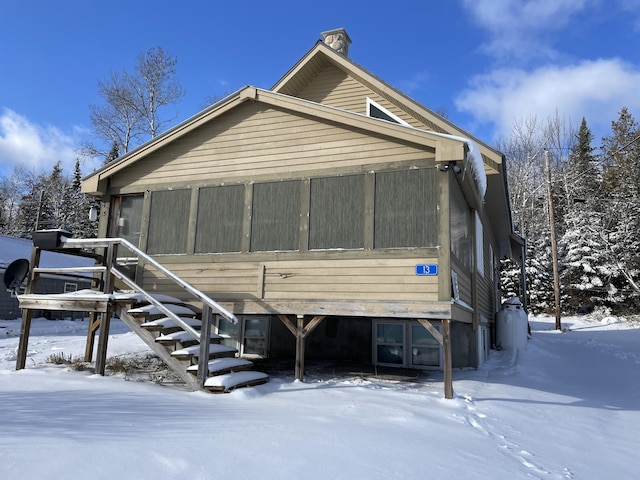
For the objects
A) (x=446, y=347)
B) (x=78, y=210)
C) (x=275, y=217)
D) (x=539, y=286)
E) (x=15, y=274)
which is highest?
(x=78, y=210)

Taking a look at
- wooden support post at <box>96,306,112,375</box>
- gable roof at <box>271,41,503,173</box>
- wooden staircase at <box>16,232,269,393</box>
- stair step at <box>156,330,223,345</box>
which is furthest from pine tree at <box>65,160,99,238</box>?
stair step at <box>156,330,223,345</box>

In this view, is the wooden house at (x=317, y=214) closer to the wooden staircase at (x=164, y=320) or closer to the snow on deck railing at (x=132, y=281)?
the wooden staircase at (x=164, y=320)

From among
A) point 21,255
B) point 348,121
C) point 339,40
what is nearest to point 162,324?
point 348,121

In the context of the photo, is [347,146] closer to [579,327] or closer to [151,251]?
[151,251]

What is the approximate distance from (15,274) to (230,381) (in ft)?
17.9

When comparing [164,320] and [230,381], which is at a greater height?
[164,320]

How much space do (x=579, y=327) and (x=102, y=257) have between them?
23.1 m

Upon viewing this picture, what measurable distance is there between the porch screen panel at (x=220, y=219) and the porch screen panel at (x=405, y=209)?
2.70 m

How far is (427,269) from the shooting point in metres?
7.51

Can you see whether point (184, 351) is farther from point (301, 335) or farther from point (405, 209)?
A: point (405, 209)

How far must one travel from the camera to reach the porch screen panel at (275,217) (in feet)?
27.9

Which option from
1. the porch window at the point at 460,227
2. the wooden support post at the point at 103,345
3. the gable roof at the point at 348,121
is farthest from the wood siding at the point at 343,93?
the wooden support post at the point at 103,345

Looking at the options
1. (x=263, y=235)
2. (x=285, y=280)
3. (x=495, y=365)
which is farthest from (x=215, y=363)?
(x=495, y=365)

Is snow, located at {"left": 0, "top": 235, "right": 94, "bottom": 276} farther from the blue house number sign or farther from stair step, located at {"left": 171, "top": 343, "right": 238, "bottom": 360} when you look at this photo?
the blue house number sign
